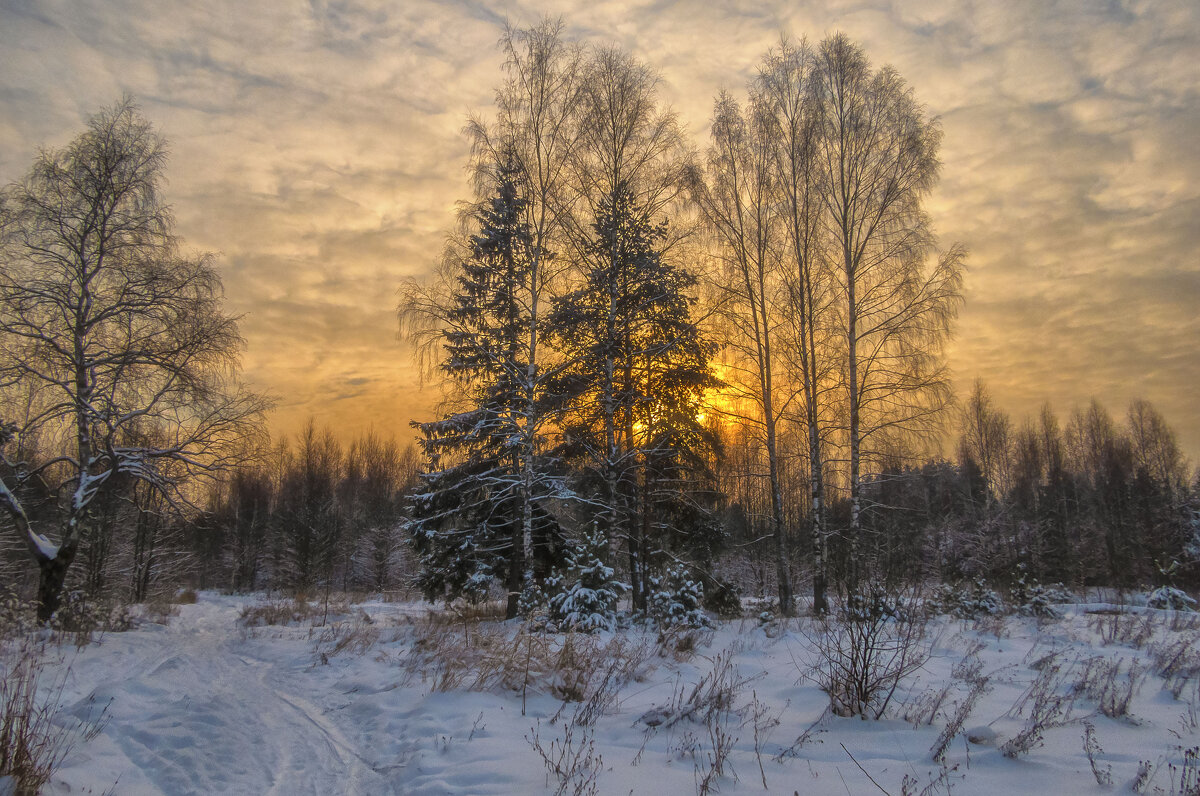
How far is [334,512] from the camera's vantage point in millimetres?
42438

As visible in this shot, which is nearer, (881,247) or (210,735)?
(210,735)

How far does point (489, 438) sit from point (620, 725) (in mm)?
9772

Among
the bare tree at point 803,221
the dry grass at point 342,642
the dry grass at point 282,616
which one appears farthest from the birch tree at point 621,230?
the dry grass at point 282,616

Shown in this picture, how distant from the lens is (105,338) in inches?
474

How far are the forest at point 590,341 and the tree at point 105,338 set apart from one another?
1.9 inches

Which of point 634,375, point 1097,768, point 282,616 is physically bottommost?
point 282,616

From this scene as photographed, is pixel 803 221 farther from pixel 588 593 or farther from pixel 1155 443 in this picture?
pixel 1155 443

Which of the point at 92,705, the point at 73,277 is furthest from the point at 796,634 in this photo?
the point at 73,277

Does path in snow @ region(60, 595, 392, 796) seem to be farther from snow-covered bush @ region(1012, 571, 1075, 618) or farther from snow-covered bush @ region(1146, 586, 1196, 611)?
snow-covered bush @ region(1146, 586, 1196, 611)

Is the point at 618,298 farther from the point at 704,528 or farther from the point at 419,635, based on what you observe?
the point at 419,635

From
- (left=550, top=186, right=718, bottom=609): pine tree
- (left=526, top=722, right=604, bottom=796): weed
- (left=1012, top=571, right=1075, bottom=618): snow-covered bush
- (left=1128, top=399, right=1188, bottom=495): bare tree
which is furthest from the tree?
(left=1128, top=399, right=1188, bottom=495): bare tree

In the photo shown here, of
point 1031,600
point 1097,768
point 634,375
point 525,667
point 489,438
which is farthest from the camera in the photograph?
point 489,438

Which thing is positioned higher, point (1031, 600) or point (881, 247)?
point (881, 247)

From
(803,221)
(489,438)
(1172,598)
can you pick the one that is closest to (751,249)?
(803,221)
